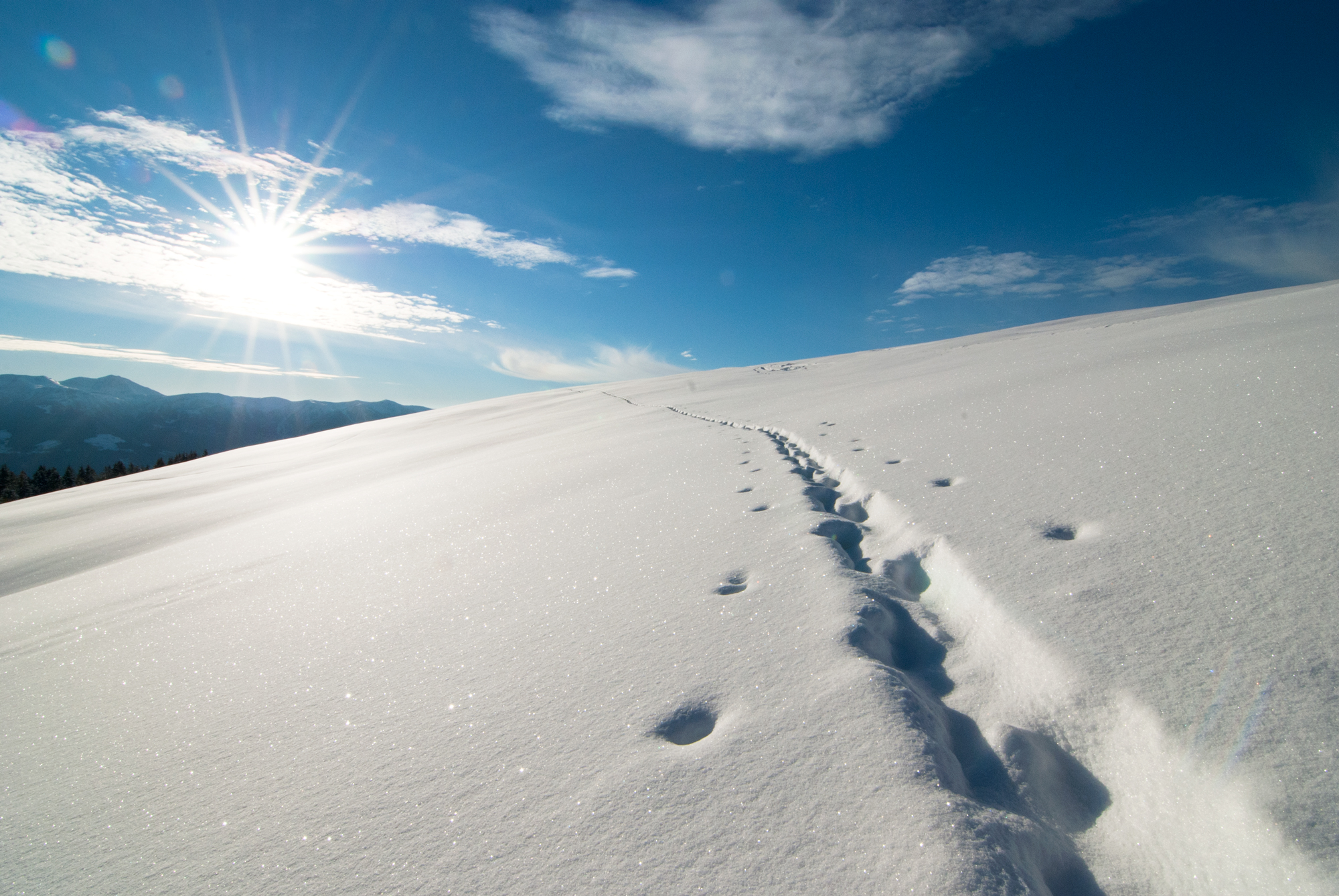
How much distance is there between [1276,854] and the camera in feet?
2.58

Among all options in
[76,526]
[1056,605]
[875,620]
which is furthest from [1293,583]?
[76,526]

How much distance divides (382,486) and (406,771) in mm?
4433

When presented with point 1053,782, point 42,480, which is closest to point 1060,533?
point 1053,782

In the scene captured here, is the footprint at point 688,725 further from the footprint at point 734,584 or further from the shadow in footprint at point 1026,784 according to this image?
the footprint at point 734,584

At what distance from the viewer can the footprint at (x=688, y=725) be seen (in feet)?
3.92

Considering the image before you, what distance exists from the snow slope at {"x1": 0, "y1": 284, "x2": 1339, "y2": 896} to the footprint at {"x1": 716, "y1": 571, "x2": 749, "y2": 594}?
2 cm

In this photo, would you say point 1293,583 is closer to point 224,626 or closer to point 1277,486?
point 1277,486

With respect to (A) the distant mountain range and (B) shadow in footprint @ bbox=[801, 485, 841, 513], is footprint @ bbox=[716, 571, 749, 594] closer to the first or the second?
(B) shadow in footprint @ bbox=[801, 485, 841, 513]

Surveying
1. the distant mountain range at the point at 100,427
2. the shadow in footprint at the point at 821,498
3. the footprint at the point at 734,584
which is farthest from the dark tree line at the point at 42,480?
the distant mountain range at the point at 100,427

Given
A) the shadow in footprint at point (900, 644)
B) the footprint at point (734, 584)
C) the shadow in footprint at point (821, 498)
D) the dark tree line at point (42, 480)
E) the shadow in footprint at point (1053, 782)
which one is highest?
the shadow in footprint at point (821, 498)

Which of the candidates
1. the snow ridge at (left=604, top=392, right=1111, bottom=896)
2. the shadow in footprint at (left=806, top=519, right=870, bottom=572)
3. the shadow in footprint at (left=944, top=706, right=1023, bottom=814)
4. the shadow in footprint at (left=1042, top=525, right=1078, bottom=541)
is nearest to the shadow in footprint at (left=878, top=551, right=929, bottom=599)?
the snow ridge at (left=604, top=392, right=1111, bottom=896)

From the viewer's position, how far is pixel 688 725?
4.04 feet

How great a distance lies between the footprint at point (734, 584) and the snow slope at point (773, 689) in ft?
0.07

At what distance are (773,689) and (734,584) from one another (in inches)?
24.2
